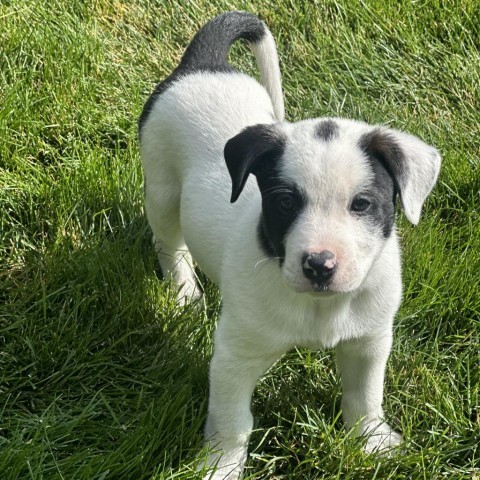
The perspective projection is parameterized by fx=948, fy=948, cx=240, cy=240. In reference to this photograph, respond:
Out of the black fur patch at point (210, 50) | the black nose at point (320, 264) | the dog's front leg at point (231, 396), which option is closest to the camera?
the black nose at point (320, 264)

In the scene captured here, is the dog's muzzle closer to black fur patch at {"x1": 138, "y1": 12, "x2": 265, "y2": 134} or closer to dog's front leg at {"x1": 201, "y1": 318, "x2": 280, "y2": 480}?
dog's front leg at {"x1": 201, "y1": 318, "x2": 280, "y2": 480}

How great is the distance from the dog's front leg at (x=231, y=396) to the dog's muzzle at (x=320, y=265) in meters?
0.53

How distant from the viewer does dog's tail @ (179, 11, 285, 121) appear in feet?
14.4

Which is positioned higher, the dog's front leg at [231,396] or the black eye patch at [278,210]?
the black eye patch at [278,210]

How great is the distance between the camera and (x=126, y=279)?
4.31m

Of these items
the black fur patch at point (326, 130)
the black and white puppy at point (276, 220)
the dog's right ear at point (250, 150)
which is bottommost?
the black and white puppy at point (276, 220)

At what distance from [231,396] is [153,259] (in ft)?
3.98

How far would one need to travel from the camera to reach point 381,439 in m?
3.77

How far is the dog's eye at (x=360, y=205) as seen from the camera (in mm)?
3099

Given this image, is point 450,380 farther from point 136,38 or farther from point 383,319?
point 136,38

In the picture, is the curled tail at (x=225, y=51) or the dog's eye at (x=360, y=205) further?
the curled tail at (x=225, y=51)

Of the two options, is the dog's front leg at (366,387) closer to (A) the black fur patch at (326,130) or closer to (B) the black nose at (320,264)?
(B) the black nose at (320,264)

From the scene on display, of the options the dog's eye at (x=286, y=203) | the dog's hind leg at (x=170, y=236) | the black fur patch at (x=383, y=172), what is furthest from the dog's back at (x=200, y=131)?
the black fur patch at (x=383, y=172)

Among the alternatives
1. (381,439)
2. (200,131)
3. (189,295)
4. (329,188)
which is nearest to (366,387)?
(381,439)
